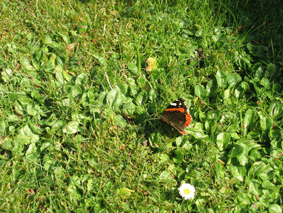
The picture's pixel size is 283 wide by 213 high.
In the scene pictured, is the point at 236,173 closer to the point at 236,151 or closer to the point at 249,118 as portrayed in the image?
the point at 236,151

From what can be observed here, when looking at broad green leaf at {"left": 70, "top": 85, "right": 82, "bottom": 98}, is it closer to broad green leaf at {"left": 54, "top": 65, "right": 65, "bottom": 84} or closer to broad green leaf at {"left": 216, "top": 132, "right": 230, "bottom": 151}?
broad green leaf at {"left": 54, "top": 65, "right": 65, "bottom": 84}

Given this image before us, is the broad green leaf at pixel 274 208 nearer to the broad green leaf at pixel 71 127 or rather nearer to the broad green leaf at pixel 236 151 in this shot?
the broad green leaf at pixel 236 151

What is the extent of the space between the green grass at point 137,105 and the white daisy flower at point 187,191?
2.1 inches

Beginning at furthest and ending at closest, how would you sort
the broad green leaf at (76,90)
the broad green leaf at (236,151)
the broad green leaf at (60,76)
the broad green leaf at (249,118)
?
the broad green leaf at (60,76), the broad green leaf at (76,90), the broad green leaf at (249,118), the broad green leaf at (236,151)

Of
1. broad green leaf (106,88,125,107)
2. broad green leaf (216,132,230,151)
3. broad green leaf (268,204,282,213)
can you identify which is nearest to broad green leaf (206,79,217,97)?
broad green leaf (216,132,230,151)

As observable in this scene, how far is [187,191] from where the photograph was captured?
206cm

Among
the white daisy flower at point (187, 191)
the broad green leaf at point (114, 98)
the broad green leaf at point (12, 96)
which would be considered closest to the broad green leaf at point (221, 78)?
the broad green leaf at point (114, 98)

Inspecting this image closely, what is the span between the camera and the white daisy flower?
2035 millimetres

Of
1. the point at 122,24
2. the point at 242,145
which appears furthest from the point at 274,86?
the point at 122,24

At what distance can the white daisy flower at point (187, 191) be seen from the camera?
204 centimetres

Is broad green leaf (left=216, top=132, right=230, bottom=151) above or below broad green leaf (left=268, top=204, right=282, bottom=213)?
above

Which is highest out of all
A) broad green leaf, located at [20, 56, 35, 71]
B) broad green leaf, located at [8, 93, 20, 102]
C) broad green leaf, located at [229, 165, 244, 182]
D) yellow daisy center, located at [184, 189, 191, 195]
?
broad green leaf, located at [20, 56, 35, 71]

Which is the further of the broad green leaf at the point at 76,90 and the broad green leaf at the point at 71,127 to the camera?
the broad green leaf at the point at 76,90

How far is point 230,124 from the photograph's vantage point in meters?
2.47
